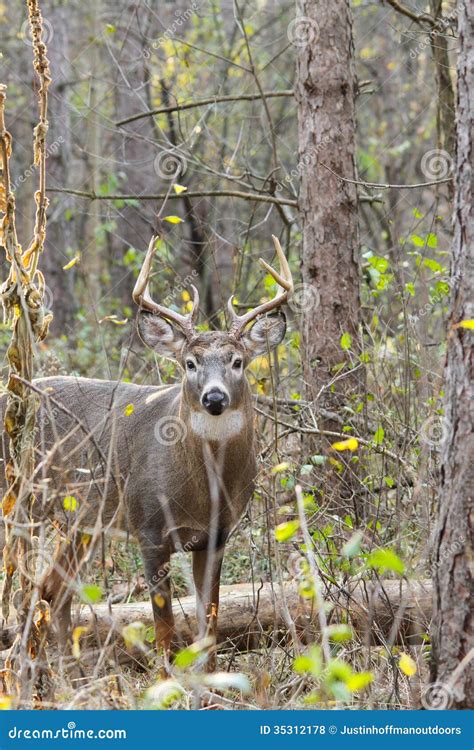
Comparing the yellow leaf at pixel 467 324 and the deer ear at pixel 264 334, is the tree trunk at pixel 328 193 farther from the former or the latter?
the yellow leaf at pixel 467 324

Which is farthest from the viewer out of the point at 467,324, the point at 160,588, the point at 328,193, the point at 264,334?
the point at 328,193

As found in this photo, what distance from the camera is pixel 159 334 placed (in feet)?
22.7

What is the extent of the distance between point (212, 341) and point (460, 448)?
2.61m

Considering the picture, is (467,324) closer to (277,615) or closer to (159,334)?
(277,615)

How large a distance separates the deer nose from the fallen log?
105cm

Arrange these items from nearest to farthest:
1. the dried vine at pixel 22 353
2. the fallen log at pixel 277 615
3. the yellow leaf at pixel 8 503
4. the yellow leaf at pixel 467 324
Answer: the yellow leaf at pixel 467 324, the dried vine at pixel 22 353, the yellow leaf at pixel 8 503, the fallen log at pixel 277 615

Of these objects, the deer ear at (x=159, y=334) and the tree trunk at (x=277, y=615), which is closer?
the tree trunk at (x=277, y=615)

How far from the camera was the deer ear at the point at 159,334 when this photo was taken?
22.4ft

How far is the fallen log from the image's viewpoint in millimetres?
5859

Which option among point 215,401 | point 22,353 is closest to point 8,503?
point 22,353

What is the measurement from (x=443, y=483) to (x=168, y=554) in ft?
8.90

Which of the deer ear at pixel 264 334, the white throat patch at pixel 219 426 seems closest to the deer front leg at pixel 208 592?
the white throat patch at pixel 219 426

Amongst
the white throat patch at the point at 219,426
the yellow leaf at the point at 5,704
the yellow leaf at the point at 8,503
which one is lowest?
the yellow leaf at the point at 5,704

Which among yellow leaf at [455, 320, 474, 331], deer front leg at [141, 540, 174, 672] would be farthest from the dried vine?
yellow leaf at [455, 320, 474, 331]
